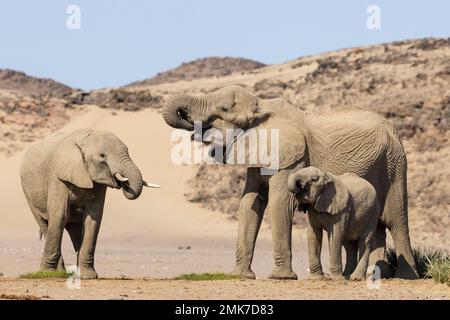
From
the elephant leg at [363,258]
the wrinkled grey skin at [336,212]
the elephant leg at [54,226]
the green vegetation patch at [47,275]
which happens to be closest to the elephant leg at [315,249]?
the wrinkled grey skin at [336,212]

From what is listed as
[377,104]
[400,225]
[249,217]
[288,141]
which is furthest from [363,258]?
[377,104]

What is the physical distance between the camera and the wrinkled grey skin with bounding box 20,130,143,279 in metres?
21.8

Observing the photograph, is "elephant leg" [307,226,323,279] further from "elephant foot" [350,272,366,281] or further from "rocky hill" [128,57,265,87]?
"rocky hill" [128,57,265,87]

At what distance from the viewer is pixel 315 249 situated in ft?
69.6

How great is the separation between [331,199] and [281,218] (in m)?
1.20

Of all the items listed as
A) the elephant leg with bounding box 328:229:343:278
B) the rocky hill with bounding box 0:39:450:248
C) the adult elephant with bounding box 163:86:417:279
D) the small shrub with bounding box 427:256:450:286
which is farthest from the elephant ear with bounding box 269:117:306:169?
the rocky hill with bounding box 0:39:450:248

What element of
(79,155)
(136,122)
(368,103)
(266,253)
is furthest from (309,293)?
(136,122)

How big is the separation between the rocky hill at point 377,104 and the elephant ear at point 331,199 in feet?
70.2

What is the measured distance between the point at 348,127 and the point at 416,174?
23.6 m

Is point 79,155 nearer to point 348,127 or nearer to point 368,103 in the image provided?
point 348,127

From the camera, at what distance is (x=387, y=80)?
5197cm

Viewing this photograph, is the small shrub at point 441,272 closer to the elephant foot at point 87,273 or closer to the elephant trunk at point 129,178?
the elephant trunk at point 129,178

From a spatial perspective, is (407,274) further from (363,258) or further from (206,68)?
(206,68)

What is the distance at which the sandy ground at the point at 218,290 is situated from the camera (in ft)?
59.6
